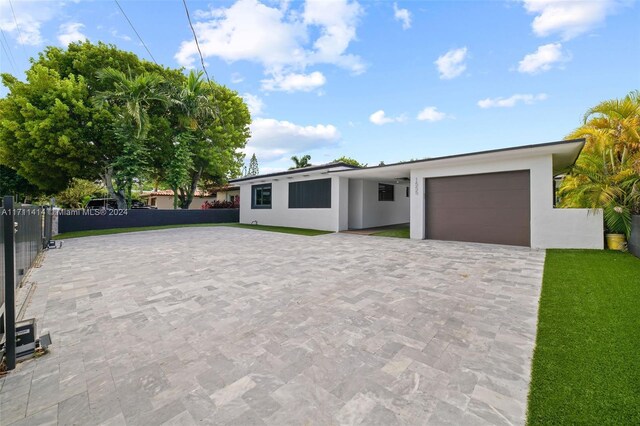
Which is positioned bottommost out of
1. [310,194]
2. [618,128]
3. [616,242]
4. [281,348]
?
[281,348]

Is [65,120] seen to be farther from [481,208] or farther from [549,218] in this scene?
[549,218]

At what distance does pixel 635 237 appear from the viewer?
6238 millimetres

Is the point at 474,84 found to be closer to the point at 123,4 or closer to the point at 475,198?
the point at 475,198

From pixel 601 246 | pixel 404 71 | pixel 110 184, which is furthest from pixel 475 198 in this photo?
pixel 110 184

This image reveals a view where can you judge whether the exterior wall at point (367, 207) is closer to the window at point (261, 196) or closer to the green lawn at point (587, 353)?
the window at point (261, 196)

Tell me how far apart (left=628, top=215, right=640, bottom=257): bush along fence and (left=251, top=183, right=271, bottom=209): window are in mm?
14445

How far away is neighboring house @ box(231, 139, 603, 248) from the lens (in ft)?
24.2

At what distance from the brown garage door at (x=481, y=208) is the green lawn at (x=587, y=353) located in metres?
3.73

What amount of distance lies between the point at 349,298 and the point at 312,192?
33.3ft

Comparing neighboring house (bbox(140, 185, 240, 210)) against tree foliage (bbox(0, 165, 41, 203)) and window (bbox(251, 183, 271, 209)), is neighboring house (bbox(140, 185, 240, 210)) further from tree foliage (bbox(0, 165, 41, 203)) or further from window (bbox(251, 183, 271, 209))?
tree foliage (bbox(0, 165, 41, 203))

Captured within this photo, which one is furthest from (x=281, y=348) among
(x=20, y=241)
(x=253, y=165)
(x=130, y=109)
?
(x=253, y=165)

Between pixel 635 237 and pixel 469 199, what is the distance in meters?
3.76

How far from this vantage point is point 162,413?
1.72m

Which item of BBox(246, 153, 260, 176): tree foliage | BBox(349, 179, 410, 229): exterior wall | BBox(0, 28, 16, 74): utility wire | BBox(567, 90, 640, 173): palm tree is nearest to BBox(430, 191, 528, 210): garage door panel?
BBox(567, 90, 640, 173): palm tree
